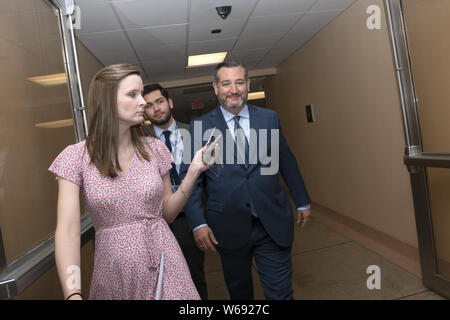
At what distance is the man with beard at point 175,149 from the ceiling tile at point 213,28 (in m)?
1.73

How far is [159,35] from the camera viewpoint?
4.79 m

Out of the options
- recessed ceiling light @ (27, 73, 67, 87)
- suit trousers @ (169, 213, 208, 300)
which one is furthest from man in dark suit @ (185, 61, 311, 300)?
recessed ceiling light @ (27, 73, 67, 87)

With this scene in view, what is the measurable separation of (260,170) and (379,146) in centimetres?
254

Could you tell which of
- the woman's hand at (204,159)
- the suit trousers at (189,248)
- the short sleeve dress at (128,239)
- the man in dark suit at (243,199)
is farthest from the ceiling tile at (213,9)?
the short sleeve dress at (128,239)

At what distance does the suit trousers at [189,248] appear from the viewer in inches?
116

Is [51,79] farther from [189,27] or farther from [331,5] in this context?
[331,5]

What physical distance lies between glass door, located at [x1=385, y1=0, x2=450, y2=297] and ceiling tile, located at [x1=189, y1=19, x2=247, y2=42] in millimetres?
2121

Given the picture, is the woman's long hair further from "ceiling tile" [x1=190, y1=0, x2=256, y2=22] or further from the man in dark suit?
"ceiling tile" [x1=190, y1=0, x2=256, y2=22]

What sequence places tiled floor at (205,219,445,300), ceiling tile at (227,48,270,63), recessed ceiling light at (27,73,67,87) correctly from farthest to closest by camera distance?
ceiling tile at (227,48,270,63), tiled floor at (205,219,445,300), recessed ceiling light at (27,73,67,87)

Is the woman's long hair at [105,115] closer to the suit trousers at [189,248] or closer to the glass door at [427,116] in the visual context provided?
the suit trousers at [189,248]

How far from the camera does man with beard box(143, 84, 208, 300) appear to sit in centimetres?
296

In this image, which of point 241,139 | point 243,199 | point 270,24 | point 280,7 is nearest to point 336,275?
point 243,199

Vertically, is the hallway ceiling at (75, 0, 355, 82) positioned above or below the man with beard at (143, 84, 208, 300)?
above
